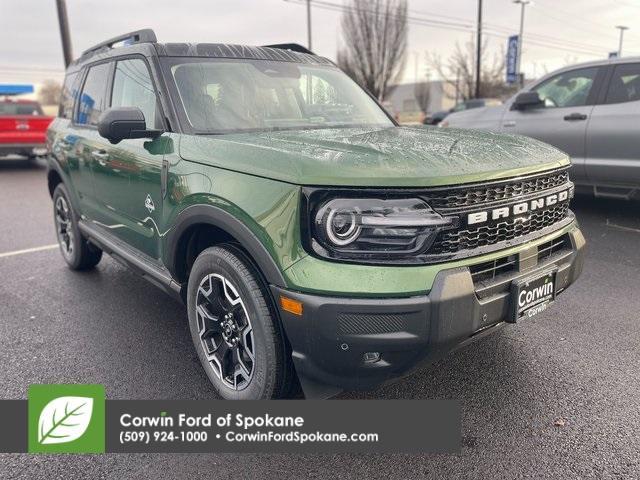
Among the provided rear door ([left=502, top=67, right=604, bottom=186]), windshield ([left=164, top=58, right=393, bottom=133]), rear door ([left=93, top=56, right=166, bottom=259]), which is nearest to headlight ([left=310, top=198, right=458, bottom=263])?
windshield ([left=164, top=58, right=393, bottom=133])

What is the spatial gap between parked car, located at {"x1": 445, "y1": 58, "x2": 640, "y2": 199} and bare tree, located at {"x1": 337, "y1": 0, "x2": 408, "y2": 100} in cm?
2941

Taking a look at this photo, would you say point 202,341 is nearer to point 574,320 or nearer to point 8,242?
point 574,320

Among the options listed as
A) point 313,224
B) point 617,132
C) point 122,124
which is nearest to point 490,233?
point 313,224

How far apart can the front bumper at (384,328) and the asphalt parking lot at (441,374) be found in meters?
0.42

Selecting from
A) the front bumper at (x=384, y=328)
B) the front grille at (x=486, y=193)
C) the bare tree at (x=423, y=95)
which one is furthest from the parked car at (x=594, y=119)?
the bare tree at (x=423, y=95)

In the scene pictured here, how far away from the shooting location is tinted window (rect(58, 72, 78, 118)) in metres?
4.61

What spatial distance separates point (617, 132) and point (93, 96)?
5146mm

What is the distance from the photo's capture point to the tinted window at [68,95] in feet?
15.1

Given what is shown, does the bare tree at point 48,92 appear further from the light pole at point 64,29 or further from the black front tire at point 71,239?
the black front tire at point 71,239

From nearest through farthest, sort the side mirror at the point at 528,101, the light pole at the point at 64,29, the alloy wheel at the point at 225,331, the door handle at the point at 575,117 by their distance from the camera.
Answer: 1. the alloy wheel at the point at 225,331
2. the door handle at the point at 575,117
3. the side mirror at the point at 528,101
4. the light pole at the point at 64,29

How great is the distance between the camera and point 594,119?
5777 mm

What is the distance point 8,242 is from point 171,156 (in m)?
4.30

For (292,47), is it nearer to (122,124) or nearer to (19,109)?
(122,124)

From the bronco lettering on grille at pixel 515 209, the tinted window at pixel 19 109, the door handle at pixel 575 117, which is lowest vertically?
the bronco lettering on grille at pixel 515 209
